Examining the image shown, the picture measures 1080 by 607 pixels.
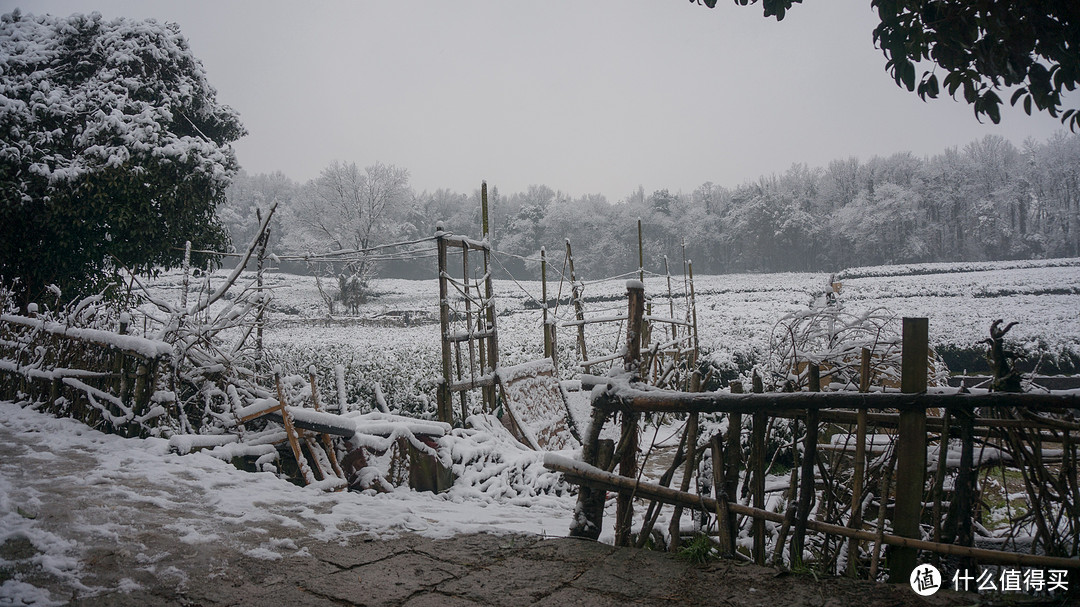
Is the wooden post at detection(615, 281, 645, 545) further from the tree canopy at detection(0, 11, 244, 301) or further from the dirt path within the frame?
the tree canopy at detection(0, 11, 244, 301)

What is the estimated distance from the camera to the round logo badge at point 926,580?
1873 mm

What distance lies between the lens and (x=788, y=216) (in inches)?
1195

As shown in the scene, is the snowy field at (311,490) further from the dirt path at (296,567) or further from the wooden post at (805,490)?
the wooden post at (805,490)

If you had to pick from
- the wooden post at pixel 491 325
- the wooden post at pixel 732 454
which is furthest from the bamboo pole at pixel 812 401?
the wooden post at pixel 491 325

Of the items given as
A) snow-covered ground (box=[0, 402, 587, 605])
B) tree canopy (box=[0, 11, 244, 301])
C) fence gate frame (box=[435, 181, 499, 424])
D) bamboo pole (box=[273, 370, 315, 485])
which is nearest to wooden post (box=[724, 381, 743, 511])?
snow-covered ground (box=[0, 402, 587, 605])

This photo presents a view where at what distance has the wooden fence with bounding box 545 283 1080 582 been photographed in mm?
1959

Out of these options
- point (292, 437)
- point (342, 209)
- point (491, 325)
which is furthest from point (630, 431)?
point (342, 209)

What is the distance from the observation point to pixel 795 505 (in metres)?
2.28

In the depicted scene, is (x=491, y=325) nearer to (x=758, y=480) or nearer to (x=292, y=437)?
(x=292, y=437)

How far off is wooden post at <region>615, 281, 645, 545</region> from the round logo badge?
1161mm

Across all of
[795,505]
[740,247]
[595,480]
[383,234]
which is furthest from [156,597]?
→ [740,247]

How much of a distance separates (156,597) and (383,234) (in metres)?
26.6

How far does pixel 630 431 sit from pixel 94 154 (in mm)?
8446

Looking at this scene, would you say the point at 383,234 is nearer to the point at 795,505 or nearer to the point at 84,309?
the point at 84,309
